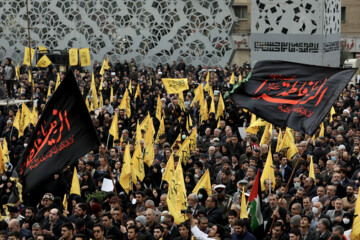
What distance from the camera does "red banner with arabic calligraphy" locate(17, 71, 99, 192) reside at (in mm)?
10078

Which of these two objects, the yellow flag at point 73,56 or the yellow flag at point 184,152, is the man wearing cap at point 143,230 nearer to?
the yellow flag at point 184,152

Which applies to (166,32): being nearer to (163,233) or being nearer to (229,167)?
(229,167)

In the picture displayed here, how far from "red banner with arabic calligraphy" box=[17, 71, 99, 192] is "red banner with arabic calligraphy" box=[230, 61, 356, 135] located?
7.74 ft

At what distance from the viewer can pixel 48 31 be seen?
44625 mm

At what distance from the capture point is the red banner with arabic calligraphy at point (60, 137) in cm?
1008

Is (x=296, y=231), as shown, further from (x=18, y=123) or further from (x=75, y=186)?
(x=18, y=123)

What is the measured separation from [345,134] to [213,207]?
7.27m

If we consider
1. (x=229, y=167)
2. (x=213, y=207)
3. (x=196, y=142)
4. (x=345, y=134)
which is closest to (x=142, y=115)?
(x=196, y=142)

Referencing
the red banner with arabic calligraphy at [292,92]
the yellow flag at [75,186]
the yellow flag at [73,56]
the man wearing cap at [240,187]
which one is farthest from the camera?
the yellow flag at [73,56]

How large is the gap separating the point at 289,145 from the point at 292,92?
549cm

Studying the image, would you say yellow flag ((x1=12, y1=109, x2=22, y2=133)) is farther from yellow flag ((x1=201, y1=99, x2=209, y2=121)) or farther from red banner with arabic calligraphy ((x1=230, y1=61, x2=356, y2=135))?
red banner with arabic calligraphy ((x1=230, y1=61, x2=356, y2=135))

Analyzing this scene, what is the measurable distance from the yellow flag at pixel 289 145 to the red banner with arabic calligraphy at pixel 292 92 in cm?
517

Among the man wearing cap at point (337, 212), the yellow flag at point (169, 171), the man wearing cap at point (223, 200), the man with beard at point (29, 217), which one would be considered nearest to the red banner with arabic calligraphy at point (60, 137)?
the man with beard at point (29, 217)

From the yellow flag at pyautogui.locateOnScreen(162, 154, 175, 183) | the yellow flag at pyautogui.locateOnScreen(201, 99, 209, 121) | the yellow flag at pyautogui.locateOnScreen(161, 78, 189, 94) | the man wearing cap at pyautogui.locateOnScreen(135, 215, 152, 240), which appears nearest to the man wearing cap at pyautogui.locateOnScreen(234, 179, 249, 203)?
the yellow flag at pyautogui.locateOnScreen(162, 154, 175, 183)
